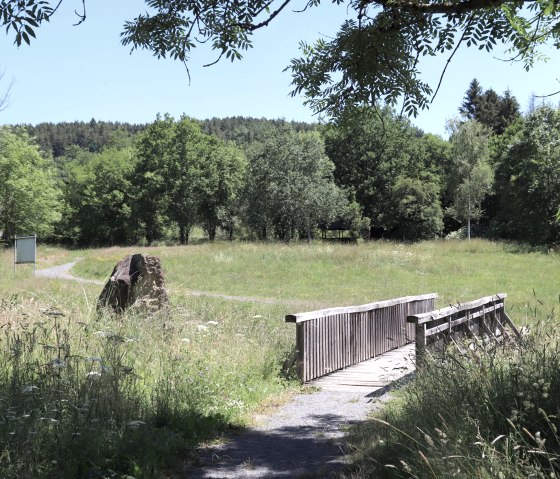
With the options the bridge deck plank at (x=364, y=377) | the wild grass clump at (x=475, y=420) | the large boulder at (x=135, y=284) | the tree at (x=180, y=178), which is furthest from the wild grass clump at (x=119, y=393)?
the tree at (x=180, y=178)

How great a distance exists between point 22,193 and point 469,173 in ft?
120

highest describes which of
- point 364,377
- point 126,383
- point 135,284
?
point 135,284

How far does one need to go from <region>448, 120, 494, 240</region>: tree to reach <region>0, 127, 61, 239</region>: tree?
34.2 m

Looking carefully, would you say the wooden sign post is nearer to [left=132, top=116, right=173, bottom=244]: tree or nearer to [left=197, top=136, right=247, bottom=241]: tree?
[left=132, top=116, right=173, bottom=244]: tree

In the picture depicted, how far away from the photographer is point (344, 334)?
9984 millimetres

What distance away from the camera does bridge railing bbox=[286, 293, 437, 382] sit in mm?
8641

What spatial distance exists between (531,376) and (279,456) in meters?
2.22

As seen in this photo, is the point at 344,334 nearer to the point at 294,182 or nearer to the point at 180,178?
the point at 294,182

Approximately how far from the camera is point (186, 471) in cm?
469

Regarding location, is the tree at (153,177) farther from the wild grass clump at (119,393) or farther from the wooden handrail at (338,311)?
the wild grass clump at (119,393)

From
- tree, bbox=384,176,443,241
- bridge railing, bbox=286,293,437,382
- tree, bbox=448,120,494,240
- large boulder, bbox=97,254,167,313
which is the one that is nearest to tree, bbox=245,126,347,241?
tree, bbox=384,176,443,241

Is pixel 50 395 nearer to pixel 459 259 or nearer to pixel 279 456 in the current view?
pixel 279 456

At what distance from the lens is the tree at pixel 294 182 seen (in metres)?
53.7

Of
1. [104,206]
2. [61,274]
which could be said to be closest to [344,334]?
[61,274]
